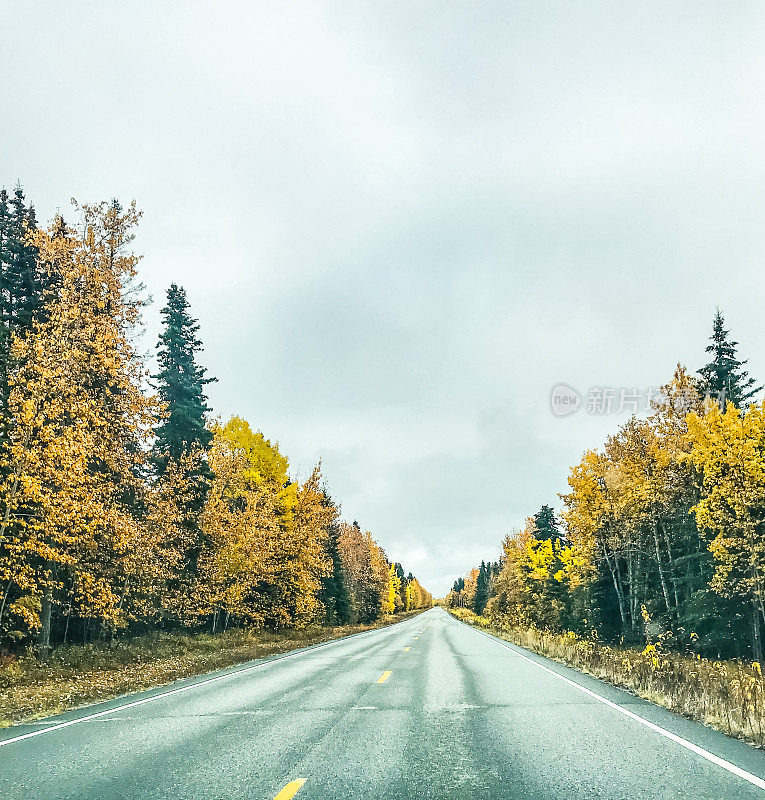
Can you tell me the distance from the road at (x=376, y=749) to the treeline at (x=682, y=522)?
12.7 m

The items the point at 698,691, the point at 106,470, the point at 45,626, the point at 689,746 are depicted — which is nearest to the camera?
the point at 689,746

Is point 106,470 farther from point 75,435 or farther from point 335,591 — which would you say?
point 335,591

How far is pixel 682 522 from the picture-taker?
92.7ft

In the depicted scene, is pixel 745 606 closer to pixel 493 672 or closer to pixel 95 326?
pixel 493 672

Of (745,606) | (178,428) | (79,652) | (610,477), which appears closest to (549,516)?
(610,477)

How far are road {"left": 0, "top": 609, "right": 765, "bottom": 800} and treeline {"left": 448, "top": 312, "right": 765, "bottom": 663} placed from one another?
1270cm

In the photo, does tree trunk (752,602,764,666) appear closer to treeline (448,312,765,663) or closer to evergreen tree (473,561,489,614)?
treeline (448,312,765,663)

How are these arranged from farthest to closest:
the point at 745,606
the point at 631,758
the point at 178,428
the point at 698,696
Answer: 1. the point at 178,428
2. the point at 745,606
3. the point at 698,696
4. the point at 631,758

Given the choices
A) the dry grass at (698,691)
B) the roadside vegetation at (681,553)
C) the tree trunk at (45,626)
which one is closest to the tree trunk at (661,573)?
the roadside vegetation at (681,553)

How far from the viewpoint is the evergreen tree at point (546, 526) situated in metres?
54.7

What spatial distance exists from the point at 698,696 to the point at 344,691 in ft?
21.1

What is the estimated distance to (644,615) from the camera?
29141 mm

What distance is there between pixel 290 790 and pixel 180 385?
23.6m

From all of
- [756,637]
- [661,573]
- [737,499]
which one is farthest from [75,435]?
[661,573]
